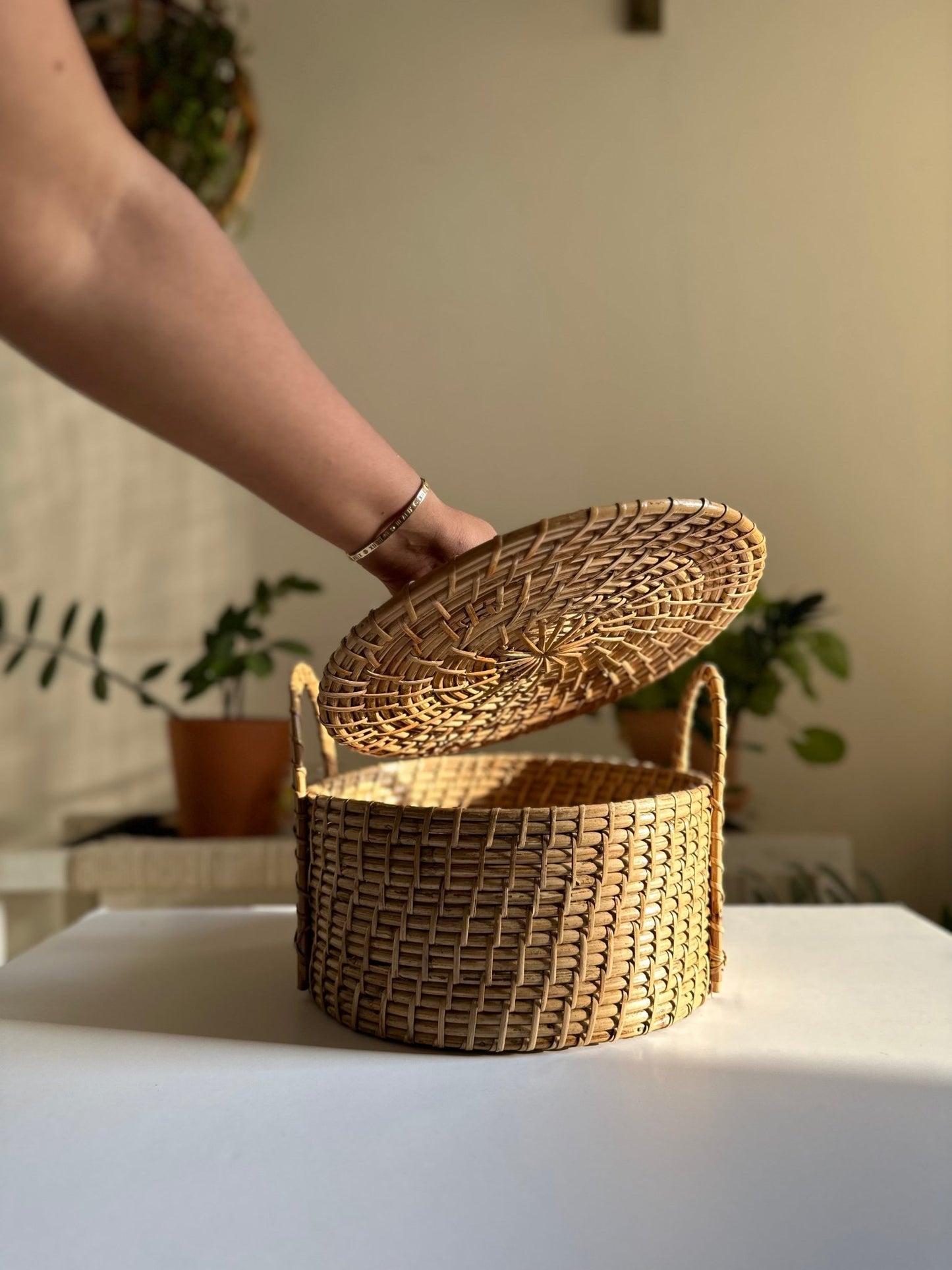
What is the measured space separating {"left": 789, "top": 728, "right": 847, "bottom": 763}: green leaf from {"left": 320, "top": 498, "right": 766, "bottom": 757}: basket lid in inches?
36.6

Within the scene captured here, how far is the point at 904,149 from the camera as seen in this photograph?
201cm

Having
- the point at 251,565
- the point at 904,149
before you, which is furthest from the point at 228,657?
the point at 904,149

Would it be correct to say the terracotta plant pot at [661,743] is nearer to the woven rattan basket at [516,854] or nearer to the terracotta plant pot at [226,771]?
the terracotta plant pot at [226,771]

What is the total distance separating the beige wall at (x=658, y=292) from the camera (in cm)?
202

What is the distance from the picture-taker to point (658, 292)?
6.73 feet

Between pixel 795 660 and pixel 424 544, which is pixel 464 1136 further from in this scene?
pixel 795 660

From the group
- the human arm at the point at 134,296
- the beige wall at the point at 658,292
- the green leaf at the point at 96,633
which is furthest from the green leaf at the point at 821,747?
the human arm at the point at 134,296

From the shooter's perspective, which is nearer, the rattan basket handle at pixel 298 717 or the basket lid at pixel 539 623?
the basket lid at pixel 539 623

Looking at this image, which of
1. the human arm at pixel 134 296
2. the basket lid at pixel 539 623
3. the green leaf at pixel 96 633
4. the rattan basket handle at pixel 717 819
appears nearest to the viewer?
the human arm at pixel 134 296

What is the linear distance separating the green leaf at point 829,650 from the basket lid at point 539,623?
0.89 m

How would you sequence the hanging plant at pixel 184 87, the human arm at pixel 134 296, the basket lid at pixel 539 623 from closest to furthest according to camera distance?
1. the human arm at pixel 134 296
2. the basket lid at pixel 539 623
3. the hanging plant at pixel 184 87

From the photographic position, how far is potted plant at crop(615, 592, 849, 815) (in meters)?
1.67

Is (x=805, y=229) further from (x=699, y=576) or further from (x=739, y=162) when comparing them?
(x=699, y=576)

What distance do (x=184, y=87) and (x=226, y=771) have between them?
1.26 m
